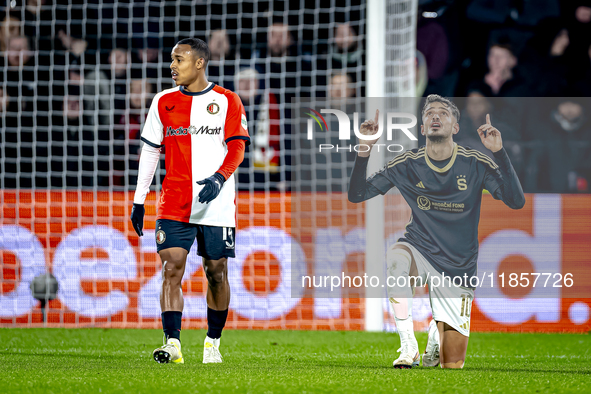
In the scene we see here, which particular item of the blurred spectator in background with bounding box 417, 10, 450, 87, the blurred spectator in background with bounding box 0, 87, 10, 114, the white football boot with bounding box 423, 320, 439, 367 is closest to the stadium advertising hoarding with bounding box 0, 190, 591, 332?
the blurred spectator in background with bounding box 0, 87, 10, 114

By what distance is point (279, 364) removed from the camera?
3.51 m

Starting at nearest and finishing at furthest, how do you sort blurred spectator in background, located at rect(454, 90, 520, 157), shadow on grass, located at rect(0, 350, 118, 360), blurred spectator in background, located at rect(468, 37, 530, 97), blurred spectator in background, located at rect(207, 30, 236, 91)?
shadow on grass, located at rect(0, 350, 118, 360)
blurred spectator in background, located at rect(454, 90, 520, 157)
blurred spectator in background, located at rect(207, 30, 236, 91)
blurred spectator in background, located at rect(468, 37, 530, 97)

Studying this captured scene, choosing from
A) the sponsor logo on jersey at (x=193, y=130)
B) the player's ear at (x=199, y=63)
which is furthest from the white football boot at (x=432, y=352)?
the player's ear at (x=199, y=63)

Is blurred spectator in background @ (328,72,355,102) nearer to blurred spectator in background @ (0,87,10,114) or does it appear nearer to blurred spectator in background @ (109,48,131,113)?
blurred spectator in background @ (109,48,131,113)

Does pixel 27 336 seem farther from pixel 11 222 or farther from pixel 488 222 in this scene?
pixel 488 222

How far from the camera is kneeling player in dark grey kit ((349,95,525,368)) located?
334 centimetres

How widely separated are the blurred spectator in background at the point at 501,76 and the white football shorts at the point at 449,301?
4.71 meters

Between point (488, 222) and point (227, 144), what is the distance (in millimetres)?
3101

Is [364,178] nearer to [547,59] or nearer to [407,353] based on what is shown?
[407,353]

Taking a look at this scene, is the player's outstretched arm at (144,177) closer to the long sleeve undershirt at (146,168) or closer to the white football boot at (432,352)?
the long sleeve undershirt at (146,168)

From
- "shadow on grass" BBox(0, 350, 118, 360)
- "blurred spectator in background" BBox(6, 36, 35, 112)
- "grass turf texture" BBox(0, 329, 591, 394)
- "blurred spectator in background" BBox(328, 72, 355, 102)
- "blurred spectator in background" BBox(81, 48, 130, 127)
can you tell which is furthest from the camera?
"blurred spectator in background" BBox(81, 48, 130, 127)

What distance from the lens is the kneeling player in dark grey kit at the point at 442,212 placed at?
334 centimetres

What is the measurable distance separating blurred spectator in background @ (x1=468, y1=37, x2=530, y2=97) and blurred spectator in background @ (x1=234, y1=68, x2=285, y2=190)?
7.56 feet

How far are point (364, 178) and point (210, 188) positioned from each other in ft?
2.48
